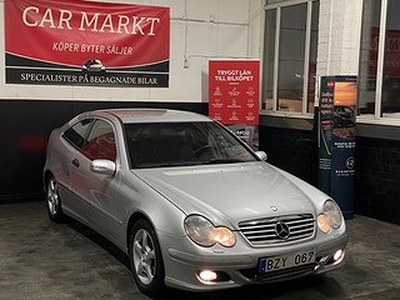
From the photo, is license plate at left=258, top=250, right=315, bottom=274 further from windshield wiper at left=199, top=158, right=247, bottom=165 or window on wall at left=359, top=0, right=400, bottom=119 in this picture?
window on wall at left=359, top=0, right=400, bottom=119

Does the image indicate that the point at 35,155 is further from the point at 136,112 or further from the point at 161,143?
the point at 161,143

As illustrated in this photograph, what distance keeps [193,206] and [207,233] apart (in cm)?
24

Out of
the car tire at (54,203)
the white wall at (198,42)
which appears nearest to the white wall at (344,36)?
the white wall at (198,42)

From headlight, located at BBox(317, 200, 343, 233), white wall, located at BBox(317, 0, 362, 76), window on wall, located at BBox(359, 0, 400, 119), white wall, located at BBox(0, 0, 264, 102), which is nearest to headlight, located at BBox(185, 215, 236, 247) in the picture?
headlight, located at BBox(317, 200, 343, 233)

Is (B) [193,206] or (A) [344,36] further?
(A) [344,36]

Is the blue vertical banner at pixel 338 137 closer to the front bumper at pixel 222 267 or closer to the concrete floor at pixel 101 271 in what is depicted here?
the concrete floor at pixel 101 271

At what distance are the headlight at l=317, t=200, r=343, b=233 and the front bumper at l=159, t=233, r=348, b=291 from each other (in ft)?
0.85

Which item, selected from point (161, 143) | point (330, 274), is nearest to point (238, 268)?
point (330, 274)

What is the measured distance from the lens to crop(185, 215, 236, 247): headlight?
11.6 ft

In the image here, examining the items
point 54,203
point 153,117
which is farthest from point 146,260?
point 54,203

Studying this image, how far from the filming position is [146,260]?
388cm

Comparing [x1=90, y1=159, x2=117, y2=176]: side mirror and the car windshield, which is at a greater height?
the car windshield

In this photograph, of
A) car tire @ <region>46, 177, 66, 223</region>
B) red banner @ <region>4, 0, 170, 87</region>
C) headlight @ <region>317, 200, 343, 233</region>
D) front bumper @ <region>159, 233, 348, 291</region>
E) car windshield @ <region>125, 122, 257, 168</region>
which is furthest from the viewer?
red banner @ <region>4, 0, 170, 87</region>

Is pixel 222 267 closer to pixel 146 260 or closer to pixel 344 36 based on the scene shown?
pixel 146 260
